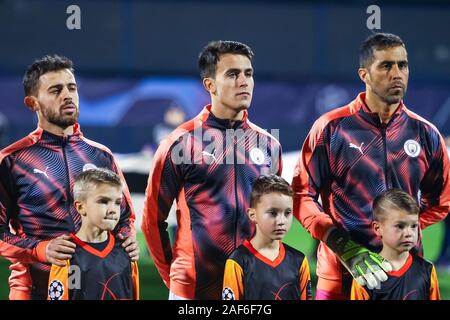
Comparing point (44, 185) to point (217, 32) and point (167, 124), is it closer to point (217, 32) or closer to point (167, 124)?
point (167, 124)

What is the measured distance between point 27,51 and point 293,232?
805 cm

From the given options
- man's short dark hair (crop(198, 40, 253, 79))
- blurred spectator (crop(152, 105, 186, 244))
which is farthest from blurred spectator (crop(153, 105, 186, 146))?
man's short dark hair (crop(198, 40, 253, 79))

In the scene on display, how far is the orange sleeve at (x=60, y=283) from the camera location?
4.43m

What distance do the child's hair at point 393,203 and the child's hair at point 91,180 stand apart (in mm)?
1202

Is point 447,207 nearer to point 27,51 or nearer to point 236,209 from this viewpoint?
point 236,209

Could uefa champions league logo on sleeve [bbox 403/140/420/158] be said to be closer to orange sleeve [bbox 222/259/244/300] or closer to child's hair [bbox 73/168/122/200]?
orange sleeve [bbox 222/259/244/300]

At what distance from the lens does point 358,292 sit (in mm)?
4562

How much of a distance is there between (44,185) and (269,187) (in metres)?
1.05

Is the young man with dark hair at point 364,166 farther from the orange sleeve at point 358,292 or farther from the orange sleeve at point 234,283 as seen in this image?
the orange sleeve at point 234,283

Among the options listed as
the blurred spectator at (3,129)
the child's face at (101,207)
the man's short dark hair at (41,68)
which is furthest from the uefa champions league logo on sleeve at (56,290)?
the blurred spectator at (3,129)

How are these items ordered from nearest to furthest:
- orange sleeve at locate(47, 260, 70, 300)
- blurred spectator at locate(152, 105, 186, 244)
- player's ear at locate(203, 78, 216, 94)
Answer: orange sleeve at locate(47, 260, 70, 300) → player's ear at locate(203, 78, 216, 94) → blurred spectator at locate(152, 105, 186, 244)

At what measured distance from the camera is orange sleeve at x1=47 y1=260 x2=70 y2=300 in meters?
4.43

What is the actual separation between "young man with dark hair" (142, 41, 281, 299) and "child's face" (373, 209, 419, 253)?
589mm

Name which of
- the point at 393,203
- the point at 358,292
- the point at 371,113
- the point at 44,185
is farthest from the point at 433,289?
the point at 44,185
